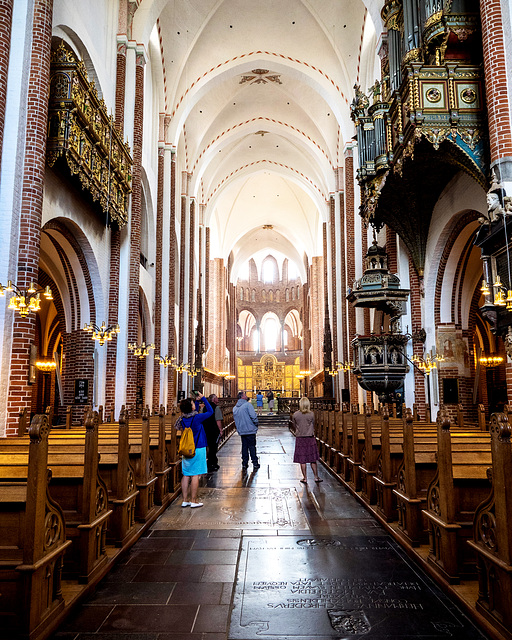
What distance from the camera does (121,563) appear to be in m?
4.61

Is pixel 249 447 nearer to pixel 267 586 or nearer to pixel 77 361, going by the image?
pixel 77 361

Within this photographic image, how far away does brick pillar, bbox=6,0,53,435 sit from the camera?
7.41 meters

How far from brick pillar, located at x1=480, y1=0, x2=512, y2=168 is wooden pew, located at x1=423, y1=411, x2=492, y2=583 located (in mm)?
5161

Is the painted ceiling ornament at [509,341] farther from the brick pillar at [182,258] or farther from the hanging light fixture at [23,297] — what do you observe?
the brick pillar at [182,258]

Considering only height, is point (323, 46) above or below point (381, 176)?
above

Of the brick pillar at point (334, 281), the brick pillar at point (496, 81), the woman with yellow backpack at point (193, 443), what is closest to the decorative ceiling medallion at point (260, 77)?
the brick pillar at point (334, 281)

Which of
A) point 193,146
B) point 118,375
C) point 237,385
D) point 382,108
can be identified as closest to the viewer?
point 382,108

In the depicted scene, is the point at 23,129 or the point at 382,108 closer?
the point at 23,129

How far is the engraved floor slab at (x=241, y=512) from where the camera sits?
5.93 metres

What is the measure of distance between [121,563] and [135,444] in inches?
76.6

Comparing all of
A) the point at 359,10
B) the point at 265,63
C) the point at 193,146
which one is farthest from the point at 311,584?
the point at 193,146

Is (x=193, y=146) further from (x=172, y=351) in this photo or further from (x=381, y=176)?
(x=381, y=176)

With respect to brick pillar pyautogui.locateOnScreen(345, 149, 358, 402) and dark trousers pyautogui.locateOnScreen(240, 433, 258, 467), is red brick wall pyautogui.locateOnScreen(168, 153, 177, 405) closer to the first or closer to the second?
brick pillar pyautogui.locateOnScreen(345, 149, 358, 402)

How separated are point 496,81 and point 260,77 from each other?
1773cm
